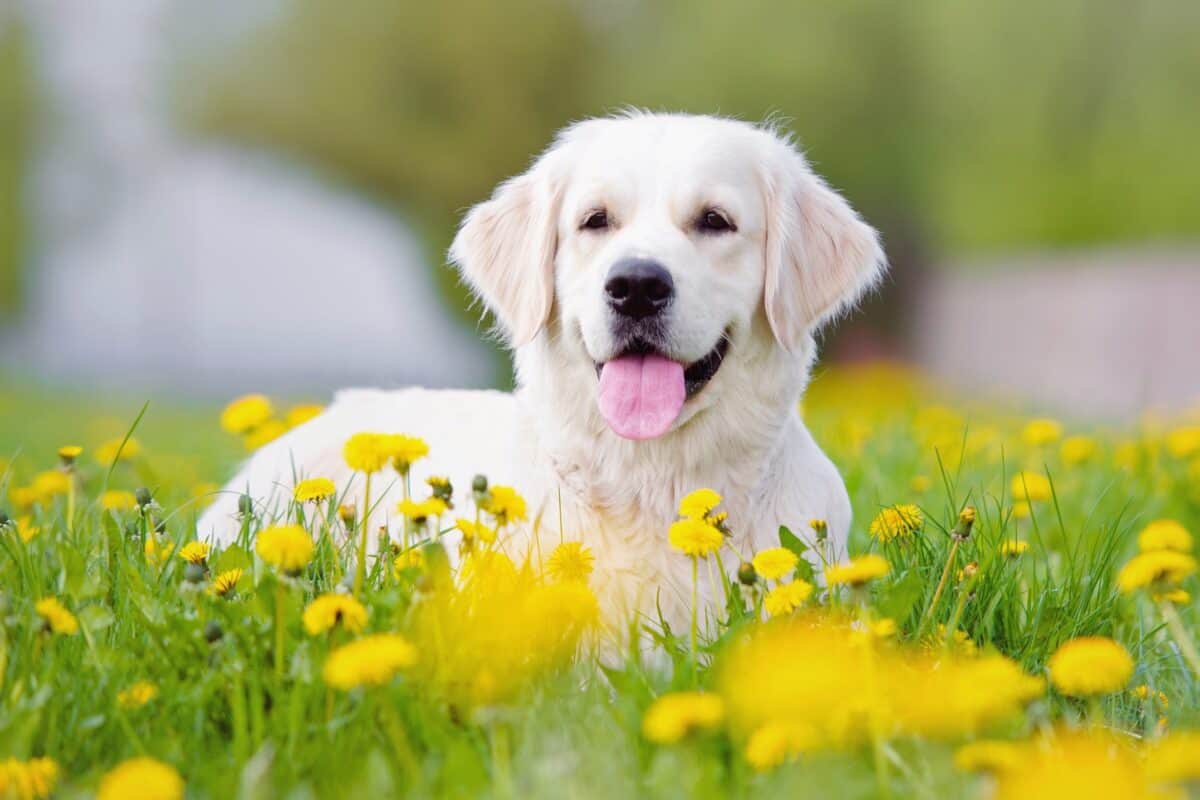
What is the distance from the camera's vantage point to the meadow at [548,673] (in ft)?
5.73

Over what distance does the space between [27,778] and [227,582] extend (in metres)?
0.68

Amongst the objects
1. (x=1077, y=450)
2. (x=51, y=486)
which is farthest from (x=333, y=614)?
(x=1077, y=450)

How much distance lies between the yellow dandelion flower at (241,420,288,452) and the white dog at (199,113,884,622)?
3.25 feet

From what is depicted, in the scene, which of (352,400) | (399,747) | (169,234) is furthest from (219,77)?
(399,747)

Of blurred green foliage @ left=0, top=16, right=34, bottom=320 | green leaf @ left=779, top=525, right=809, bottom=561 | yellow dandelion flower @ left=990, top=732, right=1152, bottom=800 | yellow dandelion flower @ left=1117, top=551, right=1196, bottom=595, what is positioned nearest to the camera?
yellow dandelion flower @ left=990, top=732, right=1152, bottom=800

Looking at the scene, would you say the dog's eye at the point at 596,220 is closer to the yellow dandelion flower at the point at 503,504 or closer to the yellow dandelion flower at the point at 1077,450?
the yellow dandelion flower at the point at 503,504

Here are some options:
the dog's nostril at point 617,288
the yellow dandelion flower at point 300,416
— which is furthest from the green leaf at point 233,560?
the yellow dandelion flower at point 300,416

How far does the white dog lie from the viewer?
295 centimetres

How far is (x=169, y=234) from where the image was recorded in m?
17.4

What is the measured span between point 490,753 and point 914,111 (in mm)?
13760

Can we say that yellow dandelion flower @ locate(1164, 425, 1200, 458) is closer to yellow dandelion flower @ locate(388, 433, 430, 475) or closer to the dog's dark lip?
the dog's dark lip

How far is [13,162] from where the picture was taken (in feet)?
54.7

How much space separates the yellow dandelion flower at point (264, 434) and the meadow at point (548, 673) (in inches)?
41.0

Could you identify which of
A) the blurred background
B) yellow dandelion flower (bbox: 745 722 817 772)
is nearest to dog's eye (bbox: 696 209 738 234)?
yellow dandelion flower (bbox: 745 722 817 772)
